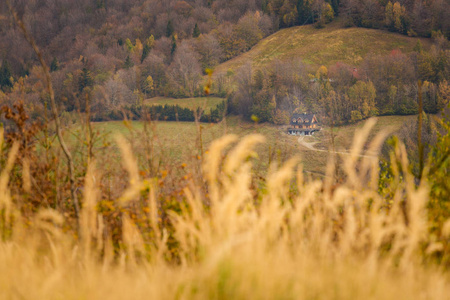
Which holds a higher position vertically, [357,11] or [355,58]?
[357,11]

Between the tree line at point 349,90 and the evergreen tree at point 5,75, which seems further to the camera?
the evergreen tree at point 5,75

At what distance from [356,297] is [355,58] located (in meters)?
75.3

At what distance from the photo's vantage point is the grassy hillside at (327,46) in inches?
2832

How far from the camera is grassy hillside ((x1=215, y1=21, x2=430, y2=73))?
236 feet

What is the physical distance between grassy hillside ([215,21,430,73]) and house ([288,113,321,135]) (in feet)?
89.3

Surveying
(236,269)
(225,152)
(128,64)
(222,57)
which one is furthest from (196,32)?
(236,269)

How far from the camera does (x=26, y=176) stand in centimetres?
404

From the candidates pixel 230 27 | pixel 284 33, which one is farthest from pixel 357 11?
pixel 230 27

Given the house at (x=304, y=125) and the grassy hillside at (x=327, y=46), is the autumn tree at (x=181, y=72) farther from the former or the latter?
the house at (x=304, y=125)

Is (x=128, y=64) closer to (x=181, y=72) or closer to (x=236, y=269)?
(x=181, y=72)

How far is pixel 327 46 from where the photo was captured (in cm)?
7619

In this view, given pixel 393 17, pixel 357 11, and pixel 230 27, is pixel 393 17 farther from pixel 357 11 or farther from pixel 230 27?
pixel 230 27

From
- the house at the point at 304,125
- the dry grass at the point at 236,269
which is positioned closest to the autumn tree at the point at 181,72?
the house at the point at 304,125

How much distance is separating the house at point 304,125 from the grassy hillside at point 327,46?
27213 mm
